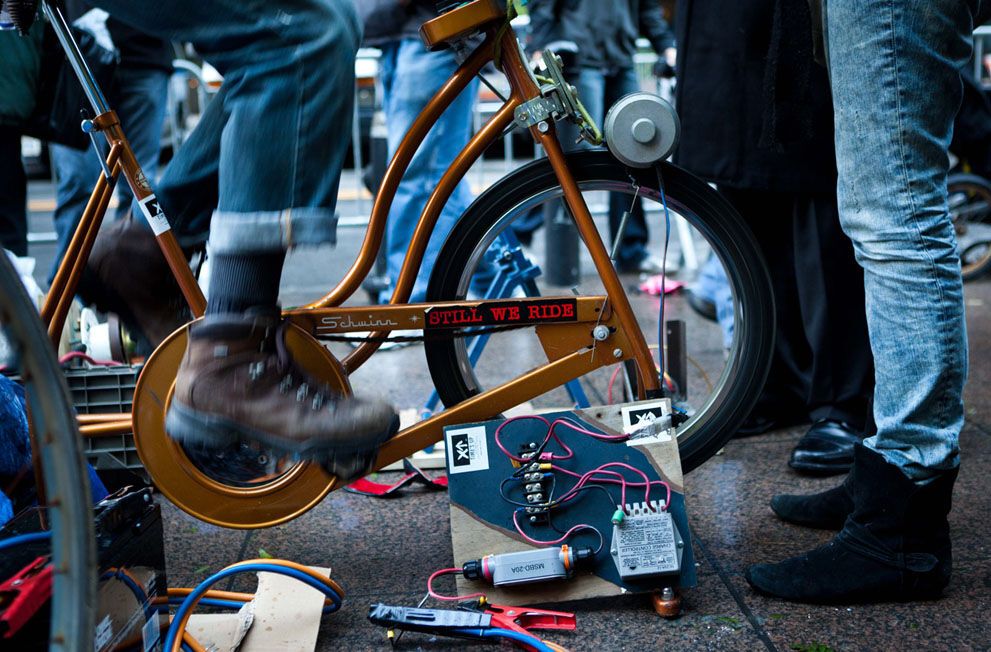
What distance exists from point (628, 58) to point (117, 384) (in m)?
3.69

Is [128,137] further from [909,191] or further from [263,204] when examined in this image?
[909,191]

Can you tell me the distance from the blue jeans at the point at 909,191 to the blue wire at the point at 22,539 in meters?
1.54

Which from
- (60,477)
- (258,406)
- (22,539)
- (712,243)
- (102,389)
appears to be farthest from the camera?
(102,389)

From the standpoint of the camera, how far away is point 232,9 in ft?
5.49

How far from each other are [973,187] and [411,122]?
3.30 meters

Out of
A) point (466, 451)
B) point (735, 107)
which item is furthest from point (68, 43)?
point (735, 107)

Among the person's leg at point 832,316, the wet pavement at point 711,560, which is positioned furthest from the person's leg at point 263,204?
the person's leg at point 832,316

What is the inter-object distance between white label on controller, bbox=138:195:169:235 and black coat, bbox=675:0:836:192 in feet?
5.35

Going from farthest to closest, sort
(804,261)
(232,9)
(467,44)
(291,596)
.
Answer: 1. (804,261)
2. (467,44)
3. (291,596)
4. (232,9)

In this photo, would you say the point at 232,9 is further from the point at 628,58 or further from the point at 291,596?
the point at 628,58

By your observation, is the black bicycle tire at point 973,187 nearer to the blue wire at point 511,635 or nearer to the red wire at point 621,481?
the red wire at point 621,481

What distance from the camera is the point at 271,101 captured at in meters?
1.72

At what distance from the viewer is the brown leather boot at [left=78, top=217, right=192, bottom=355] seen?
2205 millimetres

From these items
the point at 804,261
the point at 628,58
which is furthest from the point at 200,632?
the point at 628,58
